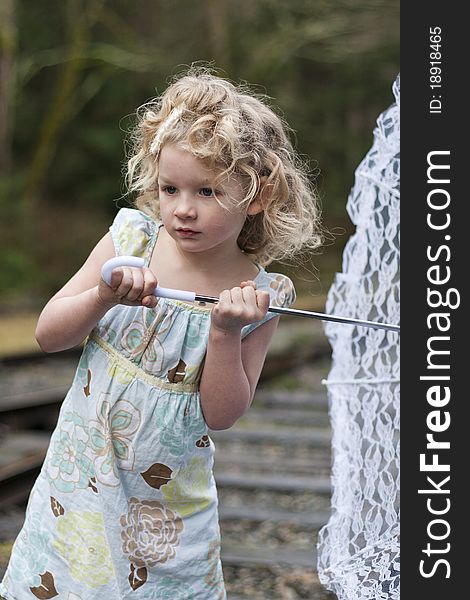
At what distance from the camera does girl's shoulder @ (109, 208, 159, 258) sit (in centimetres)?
223

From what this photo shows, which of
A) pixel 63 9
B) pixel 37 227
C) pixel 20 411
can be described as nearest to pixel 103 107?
pixel 63 9

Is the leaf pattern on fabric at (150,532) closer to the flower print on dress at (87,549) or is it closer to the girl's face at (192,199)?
the flower print on dress at (87,549)

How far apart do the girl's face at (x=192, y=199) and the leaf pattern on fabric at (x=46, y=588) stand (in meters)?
0.75

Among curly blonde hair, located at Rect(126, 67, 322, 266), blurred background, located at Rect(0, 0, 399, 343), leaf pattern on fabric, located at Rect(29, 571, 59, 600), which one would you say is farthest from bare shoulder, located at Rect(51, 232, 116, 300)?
blurred background, located at Rect(0, 0, 399, 343)

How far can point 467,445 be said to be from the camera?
203cm

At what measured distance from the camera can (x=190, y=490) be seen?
223 cm

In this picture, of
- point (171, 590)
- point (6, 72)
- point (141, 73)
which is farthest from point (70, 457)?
point (141, 73)

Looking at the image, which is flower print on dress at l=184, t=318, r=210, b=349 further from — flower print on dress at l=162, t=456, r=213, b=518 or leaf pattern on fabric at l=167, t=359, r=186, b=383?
flower print on dress at l=162, t=456, r=213, b=518

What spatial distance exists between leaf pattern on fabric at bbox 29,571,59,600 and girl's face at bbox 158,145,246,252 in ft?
2.47

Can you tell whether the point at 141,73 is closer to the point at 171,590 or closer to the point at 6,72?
the point at 6,72

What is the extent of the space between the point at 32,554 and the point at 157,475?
32 cm

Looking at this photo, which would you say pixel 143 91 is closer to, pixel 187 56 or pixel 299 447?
pixel 187 56

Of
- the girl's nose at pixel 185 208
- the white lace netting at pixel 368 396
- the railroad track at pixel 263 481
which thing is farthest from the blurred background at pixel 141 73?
the girl's nose at pixel 185 208

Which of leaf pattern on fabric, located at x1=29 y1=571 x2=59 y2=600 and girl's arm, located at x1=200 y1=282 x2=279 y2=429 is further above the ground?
girl's arm, located at x1=200 y1=282 x2=279 y2=429
